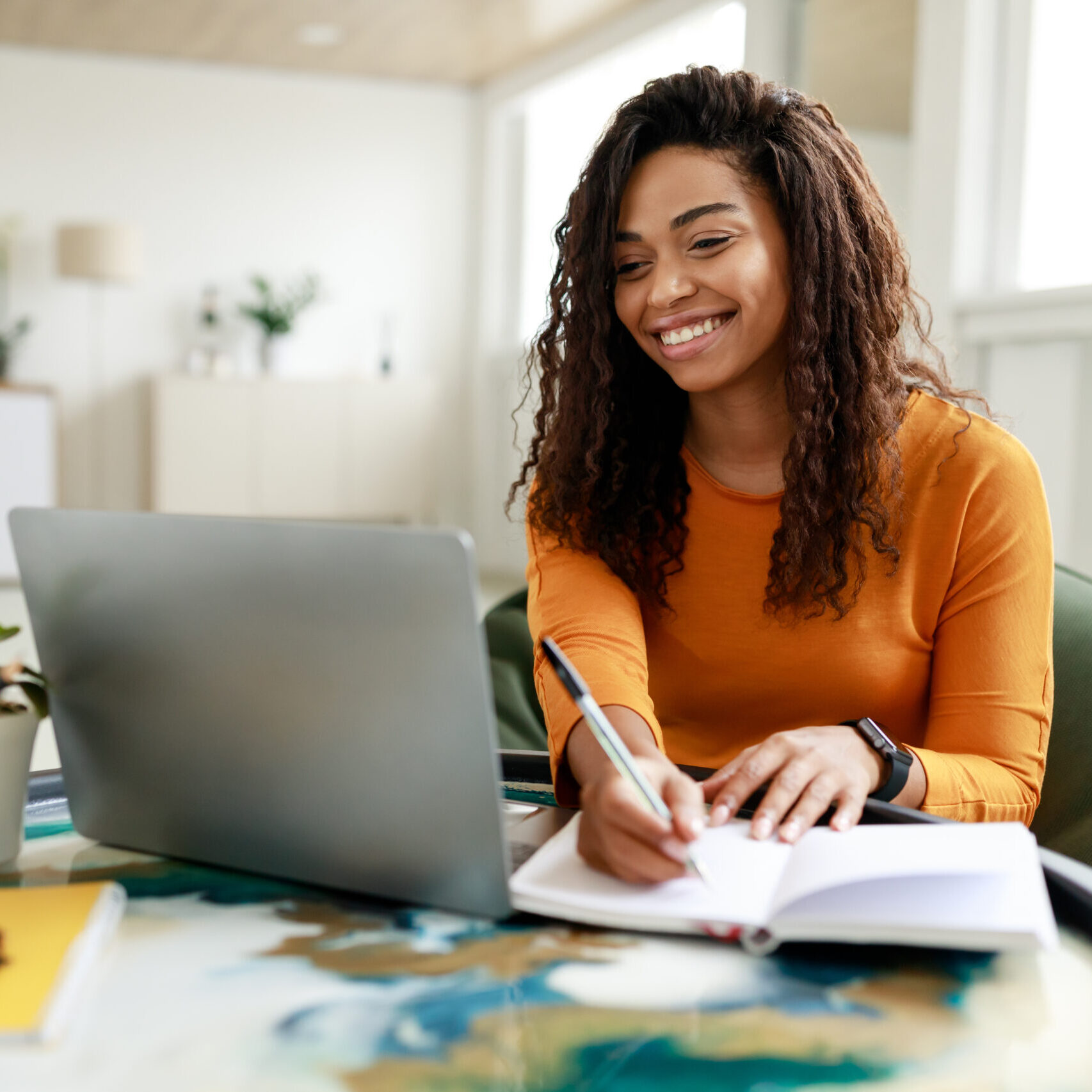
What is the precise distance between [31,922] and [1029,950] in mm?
506

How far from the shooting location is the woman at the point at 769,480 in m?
1.13

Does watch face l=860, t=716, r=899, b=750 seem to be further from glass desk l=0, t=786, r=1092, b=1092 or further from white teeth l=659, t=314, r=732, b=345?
white teeth l=659, t=314, r=732, b=345

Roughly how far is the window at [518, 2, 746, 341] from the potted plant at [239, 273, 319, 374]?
120cm

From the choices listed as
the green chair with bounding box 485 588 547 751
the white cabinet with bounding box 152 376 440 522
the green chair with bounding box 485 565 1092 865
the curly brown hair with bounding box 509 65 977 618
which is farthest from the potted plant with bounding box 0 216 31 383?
the green chair with bounding box 485 565 1092 865

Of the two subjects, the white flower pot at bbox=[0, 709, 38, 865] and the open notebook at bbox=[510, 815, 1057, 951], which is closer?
the open notebook at bbox=[510, 815, 1057, 951]

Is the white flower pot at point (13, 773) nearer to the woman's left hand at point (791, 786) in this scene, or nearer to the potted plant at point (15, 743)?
the potted plant at point (15, 743)

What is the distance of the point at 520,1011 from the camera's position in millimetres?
544

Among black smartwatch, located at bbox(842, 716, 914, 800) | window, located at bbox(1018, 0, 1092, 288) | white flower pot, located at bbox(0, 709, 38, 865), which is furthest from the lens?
window, located at bbox(1018, 0, 1092, 288)

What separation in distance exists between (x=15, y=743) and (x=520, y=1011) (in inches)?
15.0

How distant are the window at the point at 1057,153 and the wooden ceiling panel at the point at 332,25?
2.57 m

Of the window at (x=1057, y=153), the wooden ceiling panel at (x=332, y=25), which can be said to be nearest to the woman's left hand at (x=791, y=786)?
the window at (x=1057, y=153)

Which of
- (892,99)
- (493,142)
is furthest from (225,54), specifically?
(892,99)

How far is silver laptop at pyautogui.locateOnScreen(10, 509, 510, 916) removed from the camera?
587mm

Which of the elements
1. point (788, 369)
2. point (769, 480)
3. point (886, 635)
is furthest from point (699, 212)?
point (886, 635)
